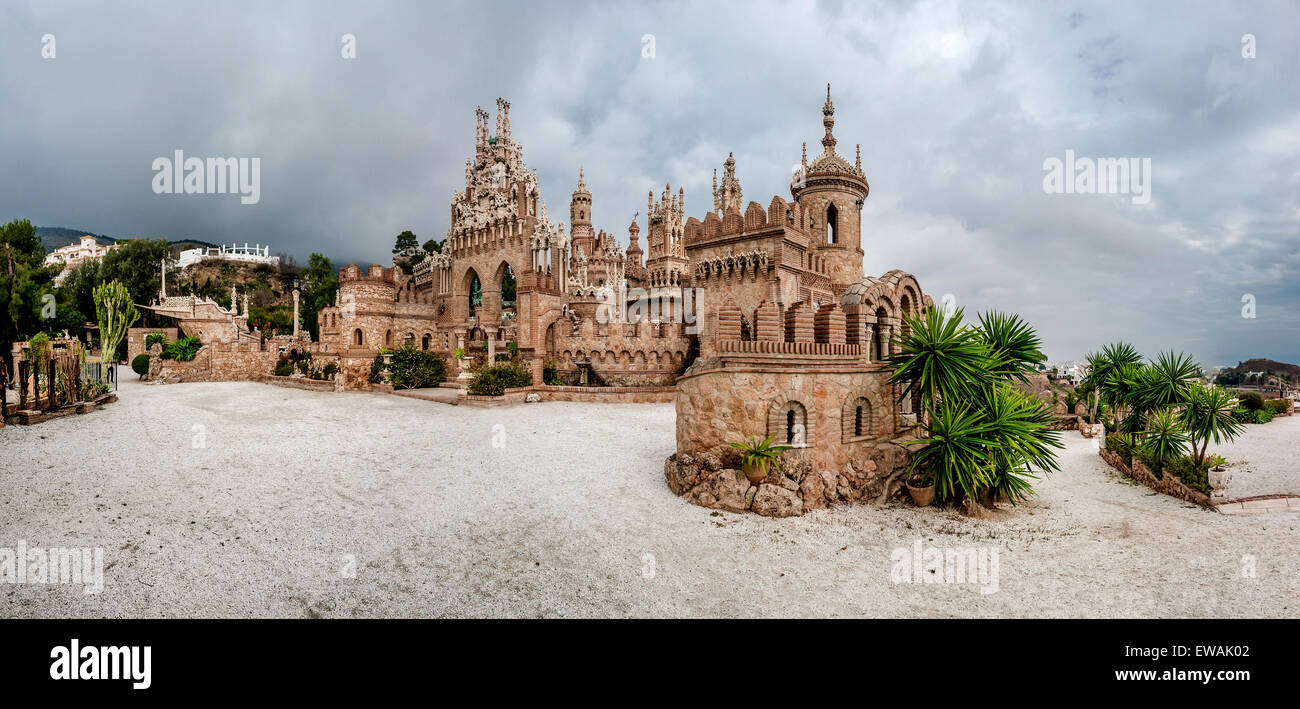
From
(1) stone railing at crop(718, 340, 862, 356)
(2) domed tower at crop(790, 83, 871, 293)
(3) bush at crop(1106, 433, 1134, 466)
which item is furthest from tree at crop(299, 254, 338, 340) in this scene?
(3) bush at crop(1106, 433, 1134, 466)

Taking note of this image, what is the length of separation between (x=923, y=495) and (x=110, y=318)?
4770 cm

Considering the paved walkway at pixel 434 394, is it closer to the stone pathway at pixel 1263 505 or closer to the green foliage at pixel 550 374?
the green foliage at pixel 550 374

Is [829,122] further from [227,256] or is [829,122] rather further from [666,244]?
[227,256]

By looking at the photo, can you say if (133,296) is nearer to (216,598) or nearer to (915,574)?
(216,598)

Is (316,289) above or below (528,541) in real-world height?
above

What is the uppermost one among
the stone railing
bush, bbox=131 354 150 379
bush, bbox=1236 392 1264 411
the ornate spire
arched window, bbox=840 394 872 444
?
the ornate spire

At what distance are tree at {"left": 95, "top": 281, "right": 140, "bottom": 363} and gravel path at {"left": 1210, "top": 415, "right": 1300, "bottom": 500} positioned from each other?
181 feet

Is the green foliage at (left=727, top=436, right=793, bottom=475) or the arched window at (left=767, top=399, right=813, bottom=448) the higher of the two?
the arched window at (left=767, top=399, right=813, bottom=448)

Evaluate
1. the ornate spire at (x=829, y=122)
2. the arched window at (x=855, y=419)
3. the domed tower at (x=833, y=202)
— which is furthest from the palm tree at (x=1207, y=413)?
the ornate spire at (x=829, y=122)

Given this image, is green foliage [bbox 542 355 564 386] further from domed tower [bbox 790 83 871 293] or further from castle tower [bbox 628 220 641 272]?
castle tower [bbox 628 220 641 272]

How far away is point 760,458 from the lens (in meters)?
11.3

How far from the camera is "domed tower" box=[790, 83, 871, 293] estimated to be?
26234 millimetres

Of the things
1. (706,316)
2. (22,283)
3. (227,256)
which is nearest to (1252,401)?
(706,316)

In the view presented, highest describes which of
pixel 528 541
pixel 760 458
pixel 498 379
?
pixel 498 379
